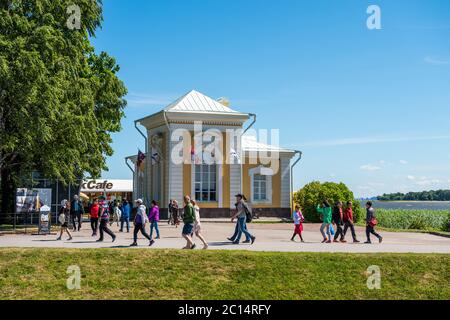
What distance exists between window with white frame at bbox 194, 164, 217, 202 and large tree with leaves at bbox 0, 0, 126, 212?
305 inches

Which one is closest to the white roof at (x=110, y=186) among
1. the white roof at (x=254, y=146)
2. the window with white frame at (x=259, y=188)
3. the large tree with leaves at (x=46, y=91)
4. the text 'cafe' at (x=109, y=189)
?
the text 'cafe' at (x=109, y=189)

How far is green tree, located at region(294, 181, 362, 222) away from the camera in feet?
124

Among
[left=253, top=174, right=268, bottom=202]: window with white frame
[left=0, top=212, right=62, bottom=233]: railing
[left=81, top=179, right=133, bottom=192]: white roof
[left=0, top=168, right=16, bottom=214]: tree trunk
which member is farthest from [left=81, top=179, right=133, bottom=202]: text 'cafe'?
[left=0, top=212, right=62, bottom=233]: railing

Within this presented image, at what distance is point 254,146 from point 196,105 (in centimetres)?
678

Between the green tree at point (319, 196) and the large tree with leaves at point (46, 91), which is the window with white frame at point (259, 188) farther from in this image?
the large tree with leaves at point (46, 91)

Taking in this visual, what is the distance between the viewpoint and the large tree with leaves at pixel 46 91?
2411cm

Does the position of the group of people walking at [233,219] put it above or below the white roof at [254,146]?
below

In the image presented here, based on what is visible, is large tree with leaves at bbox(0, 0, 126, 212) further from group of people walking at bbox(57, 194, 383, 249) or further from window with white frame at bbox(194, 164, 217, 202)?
window with white frame at bbox(194, 164, 217, 202)

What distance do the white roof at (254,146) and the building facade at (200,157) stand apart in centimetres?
146

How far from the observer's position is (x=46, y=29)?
24.8m

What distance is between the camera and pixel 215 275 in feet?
50.1

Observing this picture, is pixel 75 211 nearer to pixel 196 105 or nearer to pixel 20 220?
pixel 20 220
